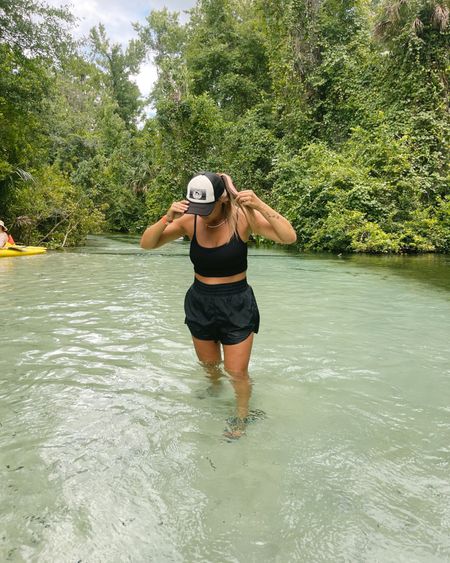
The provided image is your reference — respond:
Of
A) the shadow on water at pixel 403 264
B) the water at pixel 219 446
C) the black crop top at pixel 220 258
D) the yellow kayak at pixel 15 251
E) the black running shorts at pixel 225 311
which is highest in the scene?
the black crop top at pixel 220 258

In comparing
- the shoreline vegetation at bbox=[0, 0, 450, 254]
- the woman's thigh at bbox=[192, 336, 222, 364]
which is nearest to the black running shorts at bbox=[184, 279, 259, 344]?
the woman's thigh at bbox=[192, 336, 222, 364]

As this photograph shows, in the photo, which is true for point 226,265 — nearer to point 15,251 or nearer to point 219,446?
point 219,446

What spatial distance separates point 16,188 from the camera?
60.2 feet

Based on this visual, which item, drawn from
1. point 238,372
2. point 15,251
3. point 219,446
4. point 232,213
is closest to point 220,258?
point 232,213

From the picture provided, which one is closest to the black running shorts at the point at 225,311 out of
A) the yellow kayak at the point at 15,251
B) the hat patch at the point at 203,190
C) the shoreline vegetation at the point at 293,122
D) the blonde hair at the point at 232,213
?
the blonde hair at the point at 232,213

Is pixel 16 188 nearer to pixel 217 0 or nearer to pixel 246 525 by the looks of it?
pixel 246 525

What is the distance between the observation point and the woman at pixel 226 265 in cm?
286

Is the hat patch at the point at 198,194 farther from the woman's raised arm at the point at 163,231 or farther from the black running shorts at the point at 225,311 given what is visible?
the black running shorts at the point at 225,311

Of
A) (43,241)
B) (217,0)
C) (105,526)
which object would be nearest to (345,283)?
(105,526)

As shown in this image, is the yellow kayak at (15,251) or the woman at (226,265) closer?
the woman at (226,265)

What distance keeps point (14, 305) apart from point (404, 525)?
255 inches

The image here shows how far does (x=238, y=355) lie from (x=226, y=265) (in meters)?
0.61

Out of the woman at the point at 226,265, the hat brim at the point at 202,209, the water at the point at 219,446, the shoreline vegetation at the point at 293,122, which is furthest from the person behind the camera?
the shoreline vegetation at the point at 293,122

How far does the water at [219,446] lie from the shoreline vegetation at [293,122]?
1127cm
